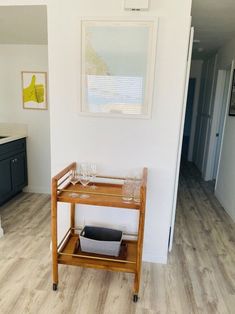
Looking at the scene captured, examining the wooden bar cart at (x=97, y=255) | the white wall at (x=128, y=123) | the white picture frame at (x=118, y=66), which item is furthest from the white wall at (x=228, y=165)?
the white picture frame at (x=118, y=66)

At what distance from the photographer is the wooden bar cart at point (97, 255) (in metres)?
1.71

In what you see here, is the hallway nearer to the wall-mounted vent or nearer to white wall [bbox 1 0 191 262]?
white wall [bbox 1 0 191 262]

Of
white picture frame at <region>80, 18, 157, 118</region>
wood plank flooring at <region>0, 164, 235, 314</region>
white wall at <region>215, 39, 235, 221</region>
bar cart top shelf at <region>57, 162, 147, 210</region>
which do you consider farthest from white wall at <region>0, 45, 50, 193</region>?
white wall at <region>215, 39, 235, 221</region>

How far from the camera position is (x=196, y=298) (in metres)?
1.88

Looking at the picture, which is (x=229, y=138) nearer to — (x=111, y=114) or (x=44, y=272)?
(x=111, y=114)

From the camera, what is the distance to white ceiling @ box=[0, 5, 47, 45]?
2182mm

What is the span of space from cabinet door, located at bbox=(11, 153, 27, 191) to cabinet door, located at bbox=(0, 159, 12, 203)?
0.29 feet

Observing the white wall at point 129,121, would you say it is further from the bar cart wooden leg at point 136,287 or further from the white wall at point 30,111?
the white wall at point 30,111

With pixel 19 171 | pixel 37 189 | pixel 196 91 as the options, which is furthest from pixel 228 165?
pixel 196 91

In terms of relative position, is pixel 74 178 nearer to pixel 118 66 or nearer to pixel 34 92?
pixel 118 66

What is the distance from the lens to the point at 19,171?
11.5ft

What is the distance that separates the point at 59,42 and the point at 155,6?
796mm

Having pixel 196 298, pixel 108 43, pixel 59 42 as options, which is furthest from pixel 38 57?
pixel 196 298

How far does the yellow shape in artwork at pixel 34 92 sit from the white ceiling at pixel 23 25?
0.50 meters
